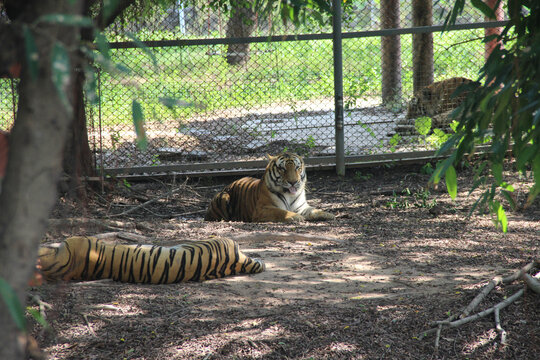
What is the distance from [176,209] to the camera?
7180 mm

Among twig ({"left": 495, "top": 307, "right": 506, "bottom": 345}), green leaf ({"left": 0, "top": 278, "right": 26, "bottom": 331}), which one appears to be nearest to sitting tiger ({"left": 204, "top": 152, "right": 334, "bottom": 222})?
twig ({"left": 495, "top": 307, "right": 506, "bottom": 345})

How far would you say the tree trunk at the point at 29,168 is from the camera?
3.45ft

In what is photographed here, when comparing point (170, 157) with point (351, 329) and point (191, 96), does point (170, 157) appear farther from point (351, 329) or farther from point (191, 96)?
point (351, 329)

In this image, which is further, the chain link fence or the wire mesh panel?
the wire mesh panel

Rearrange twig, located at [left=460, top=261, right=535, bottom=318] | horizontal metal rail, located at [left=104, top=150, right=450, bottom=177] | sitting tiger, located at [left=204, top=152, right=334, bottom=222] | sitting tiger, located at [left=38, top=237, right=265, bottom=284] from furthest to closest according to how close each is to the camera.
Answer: horizontal metal rail, located at [left=104, top=150, right=450, bottom=177]
sitting tiger, located at [left=204, top=152, right=334, bottom=222]
sitting tiger, located at [left=38, top=237, right=265, bottom=284]
twig, located at [left=460, top=261, right=535, bottom=318]

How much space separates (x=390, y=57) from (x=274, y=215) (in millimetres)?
4562

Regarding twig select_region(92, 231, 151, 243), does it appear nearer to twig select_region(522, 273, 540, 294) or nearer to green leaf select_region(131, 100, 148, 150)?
twig select_region(522, 273, 540, 294)

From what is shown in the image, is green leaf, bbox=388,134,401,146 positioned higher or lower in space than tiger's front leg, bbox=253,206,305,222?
higher

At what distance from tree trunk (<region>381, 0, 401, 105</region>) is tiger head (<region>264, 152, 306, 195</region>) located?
2534mm

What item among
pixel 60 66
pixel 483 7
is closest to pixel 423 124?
pixel 483 7

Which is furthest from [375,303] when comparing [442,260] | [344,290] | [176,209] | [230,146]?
[230,146]

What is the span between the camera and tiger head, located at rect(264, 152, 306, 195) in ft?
21.3

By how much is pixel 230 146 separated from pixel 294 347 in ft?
20.1

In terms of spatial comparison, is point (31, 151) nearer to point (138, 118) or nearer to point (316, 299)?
point (138, 118)
